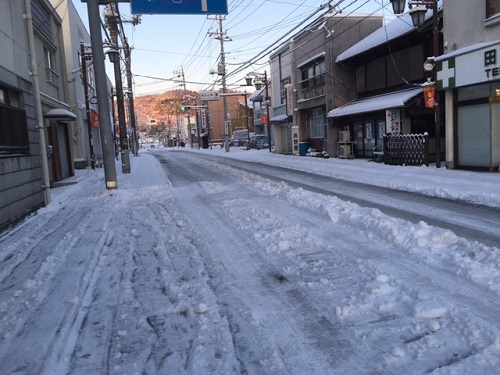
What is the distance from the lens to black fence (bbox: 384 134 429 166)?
57.5 feet

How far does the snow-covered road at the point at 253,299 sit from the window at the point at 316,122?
2242 cm

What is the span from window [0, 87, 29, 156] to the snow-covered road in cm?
232

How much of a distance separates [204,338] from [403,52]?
68.6 feet

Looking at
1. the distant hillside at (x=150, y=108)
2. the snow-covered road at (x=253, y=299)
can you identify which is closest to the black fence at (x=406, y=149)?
the snow-covered road at (x=253, y=299)

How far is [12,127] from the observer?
9117 mm

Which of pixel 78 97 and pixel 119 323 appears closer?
pixel 119 323

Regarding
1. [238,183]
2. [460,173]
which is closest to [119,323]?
[238,183]

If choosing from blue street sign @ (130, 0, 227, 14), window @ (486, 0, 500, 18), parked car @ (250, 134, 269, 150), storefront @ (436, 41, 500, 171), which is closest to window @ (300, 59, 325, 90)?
storefront @ (436, 41, 500, 171)

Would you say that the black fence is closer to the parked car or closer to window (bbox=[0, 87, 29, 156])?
window (bbox=[0, 87, 29, 156])

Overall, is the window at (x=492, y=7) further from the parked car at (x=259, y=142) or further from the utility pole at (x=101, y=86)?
the parked car at (x=259, y=142)

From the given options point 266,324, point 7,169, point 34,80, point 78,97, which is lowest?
point 266,324

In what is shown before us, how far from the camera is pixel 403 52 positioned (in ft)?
68.8

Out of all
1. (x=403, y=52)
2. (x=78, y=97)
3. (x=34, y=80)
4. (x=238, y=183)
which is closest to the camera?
(x=34, y=80)

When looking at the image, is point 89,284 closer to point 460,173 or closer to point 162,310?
point 162,310
